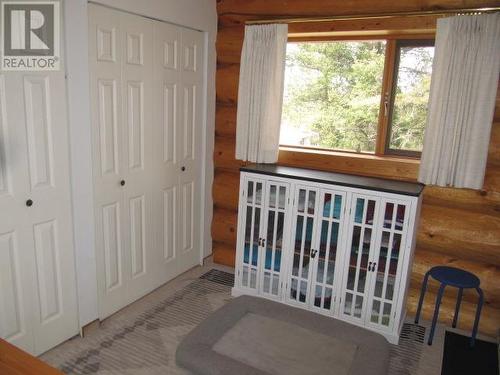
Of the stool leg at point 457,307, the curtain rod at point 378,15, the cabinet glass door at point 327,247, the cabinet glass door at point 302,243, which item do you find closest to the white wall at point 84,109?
the curtain rod at point 378,15

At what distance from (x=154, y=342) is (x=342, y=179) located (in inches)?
63.9

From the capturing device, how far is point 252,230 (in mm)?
3076

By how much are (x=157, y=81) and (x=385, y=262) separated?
199 centimetres

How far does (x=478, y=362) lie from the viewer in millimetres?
2506

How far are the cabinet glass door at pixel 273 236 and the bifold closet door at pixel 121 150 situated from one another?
34.6 inches

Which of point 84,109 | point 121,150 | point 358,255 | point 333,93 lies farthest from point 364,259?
point 84,109

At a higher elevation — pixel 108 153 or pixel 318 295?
pixel 108 153

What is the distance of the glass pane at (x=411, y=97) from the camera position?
9.41ft

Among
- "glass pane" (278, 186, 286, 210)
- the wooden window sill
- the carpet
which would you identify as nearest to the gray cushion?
the carpet

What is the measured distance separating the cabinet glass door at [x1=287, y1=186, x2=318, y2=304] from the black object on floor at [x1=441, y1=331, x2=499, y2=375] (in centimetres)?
96

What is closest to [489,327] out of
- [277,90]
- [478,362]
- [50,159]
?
[478,362]

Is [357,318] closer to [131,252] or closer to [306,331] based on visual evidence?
[306,331]

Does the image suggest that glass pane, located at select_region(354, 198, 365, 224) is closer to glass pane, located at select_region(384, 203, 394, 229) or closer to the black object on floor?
glass pane, located at select_region(384, 203, 394, 229)

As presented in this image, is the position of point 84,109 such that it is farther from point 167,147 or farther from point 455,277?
point 455,277
